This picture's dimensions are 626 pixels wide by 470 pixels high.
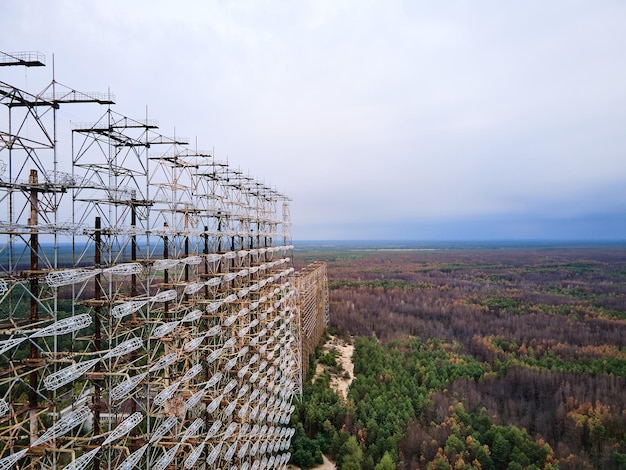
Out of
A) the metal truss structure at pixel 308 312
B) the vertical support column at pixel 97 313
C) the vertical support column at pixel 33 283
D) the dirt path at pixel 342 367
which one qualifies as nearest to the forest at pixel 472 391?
the dirt path at pixel 342 367

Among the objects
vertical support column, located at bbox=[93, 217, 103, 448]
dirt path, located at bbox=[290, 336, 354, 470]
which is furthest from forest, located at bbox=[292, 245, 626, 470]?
vertical support column, located at bbox=[93, 217, 103, 448]

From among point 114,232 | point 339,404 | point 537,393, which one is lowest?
point 537,393

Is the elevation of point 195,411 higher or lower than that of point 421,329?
higher

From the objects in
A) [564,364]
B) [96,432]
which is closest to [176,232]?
[96,432]

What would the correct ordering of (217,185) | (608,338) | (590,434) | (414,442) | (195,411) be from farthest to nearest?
(608,338) < (590,434) < (414,442) < (217,185) < (195,411)

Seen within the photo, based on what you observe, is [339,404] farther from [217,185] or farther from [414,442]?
[217,185]

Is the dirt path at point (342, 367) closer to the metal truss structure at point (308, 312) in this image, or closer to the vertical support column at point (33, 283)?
the metal truss structure at point (308, 312)

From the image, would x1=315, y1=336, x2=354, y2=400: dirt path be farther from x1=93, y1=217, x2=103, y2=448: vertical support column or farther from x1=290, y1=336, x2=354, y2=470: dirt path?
x1=93, y1=217, x2=103, y2=448: vertical support column

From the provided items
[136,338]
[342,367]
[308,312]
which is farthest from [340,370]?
[136,338]
